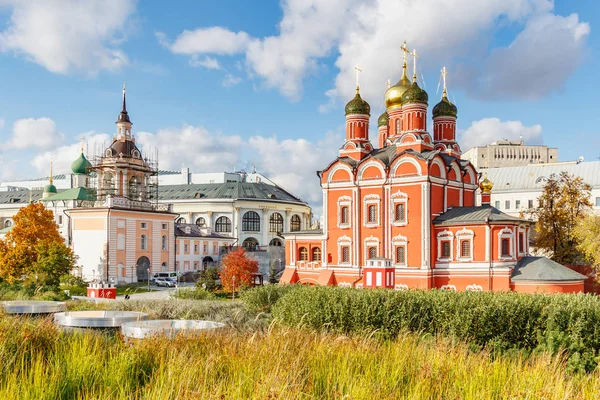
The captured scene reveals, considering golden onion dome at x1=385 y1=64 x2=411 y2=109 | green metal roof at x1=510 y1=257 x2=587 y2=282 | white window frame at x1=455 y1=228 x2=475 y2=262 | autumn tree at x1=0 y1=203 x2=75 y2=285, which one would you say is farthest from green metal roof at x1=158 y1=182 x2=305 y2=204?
green metal roof at x1=510 y1=257 x2=587 y2=282

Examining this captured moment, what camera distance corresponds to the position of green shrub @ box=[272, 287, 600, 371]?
15.0m

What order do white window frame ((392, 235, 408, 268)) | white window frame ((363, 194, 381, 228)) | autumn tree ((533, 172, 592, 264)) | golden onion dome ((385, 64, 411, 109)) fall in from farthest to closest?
1. golden onion dome ((385, 64, 411, 109))
2. autumn tree ((533, 172, 592, 264))
3. white window frame ((363, 194, 381, 228))
4. white window frame ((392, 235, 408, 268))

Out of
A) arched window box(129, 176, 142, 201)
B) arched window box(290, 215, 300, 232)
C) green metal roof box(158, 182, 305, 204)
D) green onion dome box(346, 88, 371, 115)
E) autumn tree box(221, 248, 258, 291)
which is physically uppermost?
green onion dome box(346, 88, 371, 115)

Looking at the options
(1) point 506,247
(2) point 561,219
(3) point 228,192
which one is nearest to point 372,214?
(1) point 506,247

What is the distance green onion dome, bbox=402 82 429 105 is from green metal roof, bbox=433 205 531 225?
7782mm

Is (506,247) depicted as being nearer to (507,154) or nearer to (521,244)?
(521,244)

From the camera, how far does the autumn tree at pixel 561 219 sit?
3978cm

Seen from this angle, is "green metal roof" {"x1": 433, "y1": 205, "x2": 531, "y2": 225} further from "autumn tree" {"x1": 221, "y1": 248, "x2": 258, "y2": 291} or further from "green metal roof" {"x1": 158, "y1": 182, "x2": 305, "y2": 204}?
"green metal roof" {"x1": 158, "y1": 182, "x2": 305, "y2": 204}

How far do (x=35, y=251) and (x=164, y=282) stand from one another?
11.8m

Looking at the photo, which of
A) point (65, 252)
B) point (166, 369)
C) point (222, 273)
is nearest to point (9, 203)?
point (65, 252)

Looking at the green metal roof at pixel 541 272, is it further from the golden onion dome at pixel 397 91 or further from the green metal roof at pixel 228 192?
the green metal roof at pixel 228 192

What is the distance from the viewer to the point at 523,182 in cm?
7194

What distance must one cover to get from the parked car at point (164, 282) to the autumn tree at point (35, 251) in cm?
938

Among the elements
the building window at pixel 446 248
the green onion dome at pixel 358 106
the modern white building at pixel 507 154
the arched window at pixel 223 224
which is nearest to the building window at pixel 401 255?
the building window at pixel 446 248
